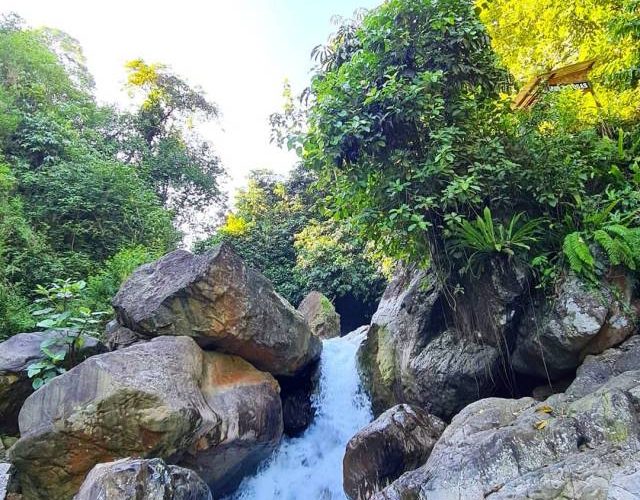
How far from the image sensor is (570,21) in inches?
257

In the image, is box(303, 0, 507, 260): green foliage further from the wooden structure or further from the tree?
the tree

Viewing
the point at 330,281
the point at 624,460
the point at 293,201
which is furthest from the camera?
the point at 293,201

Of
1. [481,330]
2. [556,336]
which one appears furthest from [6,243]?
[556,336]

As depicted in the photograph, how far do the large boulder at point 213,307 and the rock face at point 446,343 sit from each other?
68.2 inches

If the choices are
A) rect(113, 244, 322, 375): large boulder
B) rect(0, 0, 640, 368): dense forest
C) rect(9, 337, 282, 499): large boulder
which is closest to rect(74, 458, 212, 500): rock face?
rect(9, 337, 282, 499): large boulder

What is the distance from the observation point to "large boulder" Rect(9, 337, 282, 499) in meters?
4.59

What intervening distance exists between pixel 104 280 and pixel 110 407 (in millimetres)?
4822

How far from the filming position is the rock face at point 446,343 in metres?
5.48

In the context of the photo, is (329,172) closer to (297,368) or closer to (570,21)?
(297,368)

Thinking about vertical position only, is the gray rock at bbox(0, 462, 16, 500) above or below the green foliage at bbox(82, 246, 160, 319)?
below

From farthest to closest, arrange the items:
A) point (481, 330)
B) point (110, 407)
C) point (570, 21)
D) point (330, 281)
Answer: point (330, 281) → point (570, 21) → point (481, 330) → point (110, 407)

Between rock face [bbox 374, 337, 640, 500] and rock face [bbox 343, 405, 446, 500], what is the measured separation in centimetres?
58

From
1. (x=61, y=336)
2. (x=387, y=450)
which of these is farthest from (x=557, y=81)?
(x=61, y=336)

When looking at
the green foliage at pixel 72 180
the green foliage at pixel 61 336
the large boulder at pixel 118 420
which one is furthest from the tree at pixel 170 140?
the large boulder at pixel 118 420
